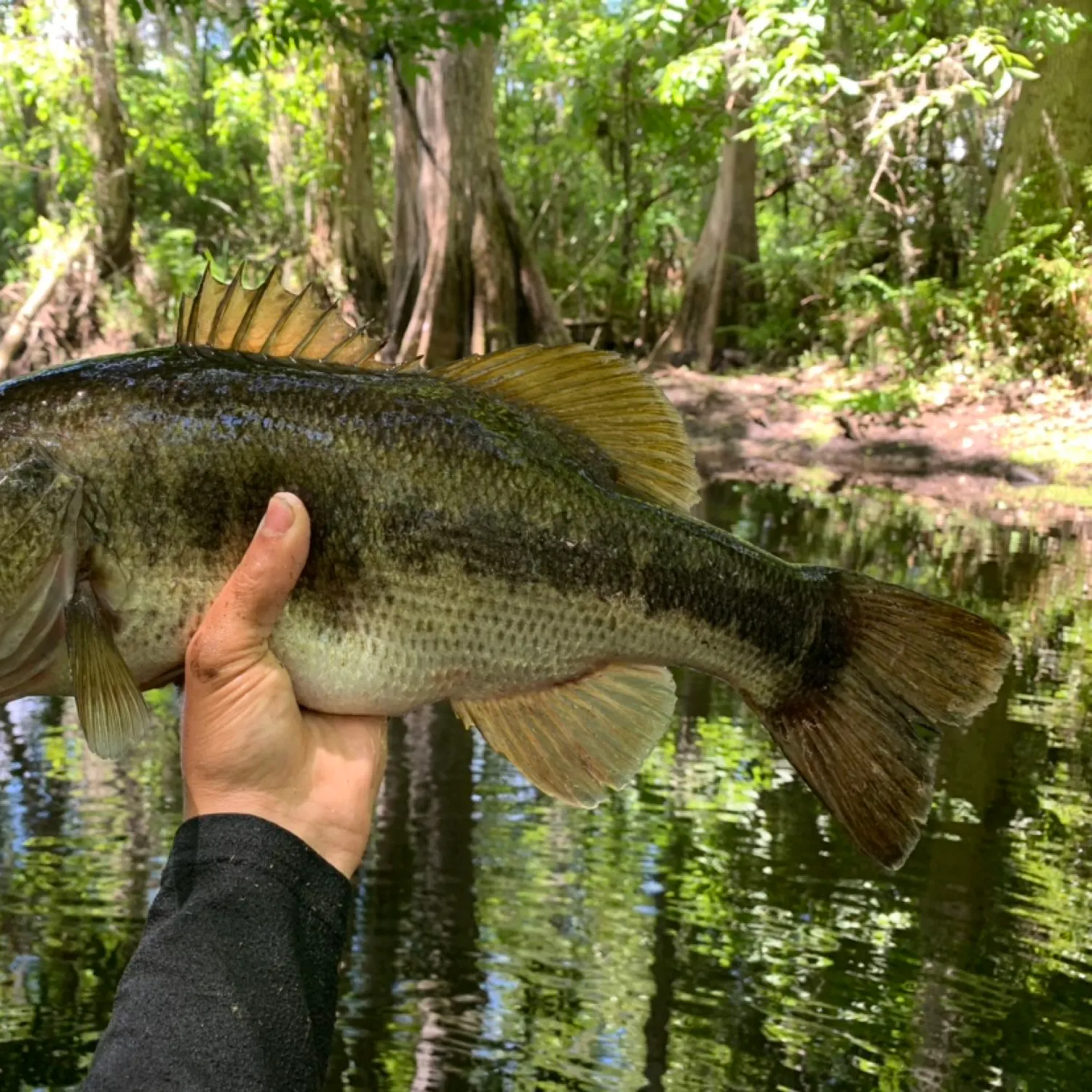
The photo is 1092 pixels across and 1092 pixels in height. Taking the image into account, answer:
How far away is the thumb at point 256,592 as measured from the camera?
190cm

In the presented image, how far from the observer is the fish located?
1936mm

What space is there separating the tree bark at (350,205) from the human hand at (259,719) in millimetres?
17216

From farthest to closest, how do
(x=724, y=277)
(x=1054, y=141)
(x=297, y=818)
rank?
(x=724, y=277) → (x=1054, y=141) → (x=297, y=818)

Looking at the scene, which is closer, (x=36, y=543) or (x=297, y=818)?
(x=36, y=543)

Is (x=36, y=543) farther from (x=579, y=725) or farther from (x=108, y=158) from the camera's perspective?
(x=108, y=158)

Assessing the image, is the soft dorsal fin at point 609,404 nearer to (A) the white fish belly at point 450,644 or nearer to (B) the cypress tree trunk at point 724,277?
(A) the white fish belly at point 450,644

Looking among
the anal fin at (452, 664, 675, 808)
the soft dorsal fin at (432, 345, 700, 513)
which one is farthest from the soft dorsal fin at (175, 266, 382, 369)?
the anal fin at (452, 664, 675, 808)

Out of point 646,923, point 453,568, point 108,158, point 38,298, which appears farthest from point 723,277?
point 453,568

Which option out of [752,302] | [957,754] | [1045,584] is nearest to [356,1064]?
[957,754]

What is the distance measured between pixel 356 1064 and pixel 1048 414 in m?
14.3

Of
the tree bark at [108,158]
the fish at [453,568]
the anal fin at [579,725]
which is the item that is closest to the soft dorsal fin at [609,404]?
the fish at [453,568]

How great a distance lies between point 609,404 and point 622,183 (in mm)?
20816

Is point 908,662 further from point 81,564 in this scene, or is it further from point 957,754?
point 957,754

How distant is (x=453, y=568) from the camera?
6.70 ft
